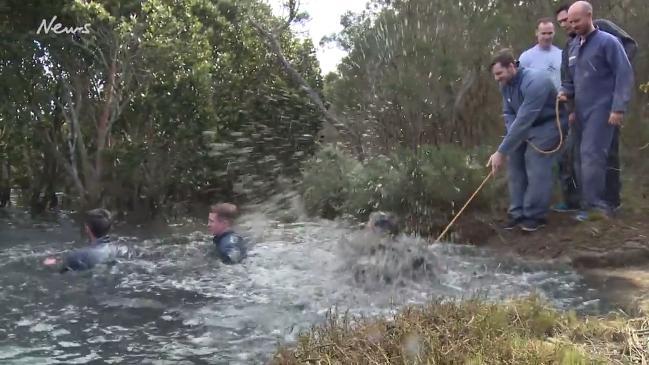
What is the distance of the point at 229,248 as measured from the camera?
23.9ft

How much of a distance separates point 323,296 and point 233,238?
2.19 meters

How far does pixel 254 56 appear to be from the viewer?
69.7ft

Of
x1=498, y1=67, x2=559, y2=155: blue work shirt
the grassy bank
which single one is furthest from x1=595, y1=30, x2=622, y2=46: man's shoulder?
the grassy bank

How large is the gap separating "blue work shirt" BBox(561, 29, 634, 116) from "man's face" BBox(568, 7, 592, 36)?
0.10 m

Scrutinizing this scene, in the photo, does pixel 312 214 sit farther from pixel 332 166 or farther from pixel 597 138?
pixel 597 138

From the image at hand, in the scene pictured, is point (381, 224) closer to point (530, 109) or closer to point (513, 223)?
point (513, 223)

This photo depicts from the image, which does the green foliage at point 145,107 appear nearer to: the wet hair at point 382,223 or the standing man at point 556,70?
the standing man at point 556,70

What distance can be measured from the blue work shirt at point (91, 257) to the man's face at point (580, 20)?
5.42 meters

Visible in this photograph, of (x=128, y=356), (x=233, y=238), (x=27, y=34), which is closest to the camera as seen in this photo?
(x=128, y=356)

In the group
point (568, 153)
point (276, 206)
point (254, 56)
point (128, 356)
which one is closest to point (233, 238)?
point (128, 356)

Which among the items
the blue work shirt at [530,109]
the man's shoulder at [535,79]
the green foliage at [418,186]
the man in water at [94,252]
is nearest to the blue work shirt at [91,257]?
the man in water at [94,252]

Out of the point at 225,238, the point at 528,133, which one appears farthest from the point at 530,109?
the point at 225,238

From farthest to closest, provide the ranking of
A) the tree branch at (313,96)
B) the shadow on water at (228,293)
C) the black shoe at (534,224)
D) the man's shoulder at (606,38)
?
the tree branch at (313,96)
the black shoe at (534,224)
the man's shoulder at (606,38)
the shadow on water at (228,293)

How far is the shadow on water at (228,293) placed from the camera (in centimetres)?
430
